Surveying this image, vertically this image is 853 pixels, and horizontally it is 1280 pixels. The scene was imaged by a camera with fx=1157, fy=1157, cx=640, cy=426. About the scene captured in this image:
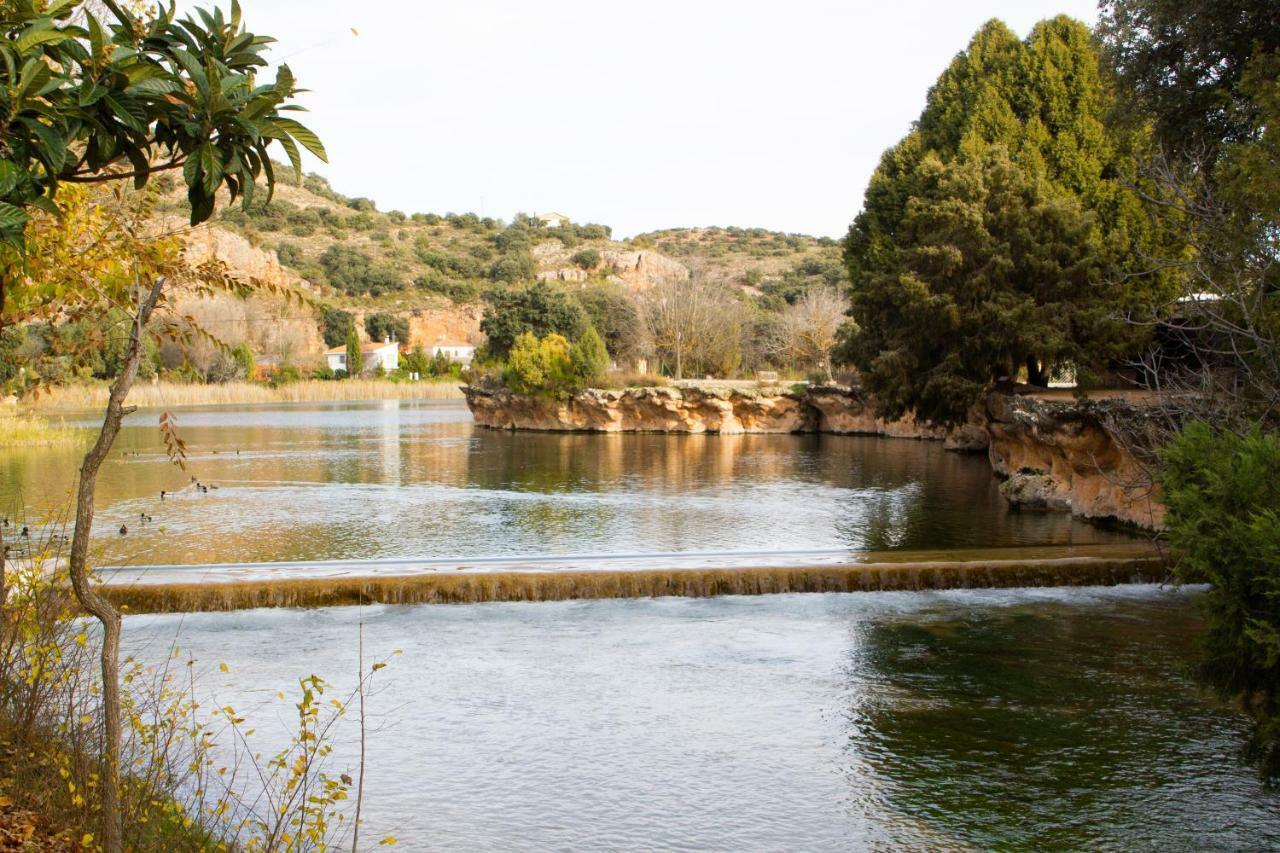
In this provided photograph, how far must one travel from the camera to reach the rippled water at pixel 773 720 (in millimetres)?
6688

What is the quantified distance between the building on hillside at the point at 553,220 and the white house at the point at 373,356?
3737cm

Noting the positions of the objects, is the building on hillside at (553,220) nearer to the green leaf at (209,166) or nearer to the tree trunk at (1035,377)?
the tree trunk at (1035,377)

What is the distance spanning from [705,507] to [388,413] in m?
37.0

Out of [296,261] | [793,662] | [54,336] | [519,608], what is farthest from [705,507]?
[296,261]

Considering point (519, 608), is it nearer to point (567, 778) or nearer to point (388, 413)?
point (567, 778)

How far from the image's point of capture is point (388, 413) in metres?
55.0

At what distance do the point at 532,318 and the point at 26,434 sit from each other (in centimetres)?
2572

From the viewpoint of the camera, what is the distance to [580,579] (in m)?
12.6

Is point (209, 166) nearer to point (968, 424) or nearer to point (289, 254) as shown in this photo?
point (968, 424)

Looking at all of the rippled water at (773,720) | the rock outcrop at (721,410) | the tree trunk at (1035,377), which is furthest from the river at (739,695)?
the rock outcrop at (721,410)

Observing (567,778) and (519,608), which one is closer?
(567,778)

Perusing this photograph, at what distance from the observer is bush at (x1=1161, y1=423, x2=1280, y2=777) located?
614 centimetres

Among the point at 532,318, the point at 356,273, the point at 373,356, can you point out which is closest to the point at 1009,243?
the point at 532,318

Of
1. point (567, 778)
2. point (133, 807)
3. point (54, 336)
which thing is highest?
point (54, 336)
